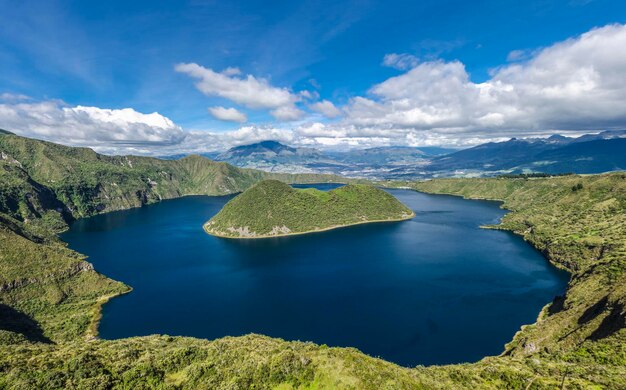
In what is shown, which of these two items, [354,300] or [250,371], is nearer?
[250,371]

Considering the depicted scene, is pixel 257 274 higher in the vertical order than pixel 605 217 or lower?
lower

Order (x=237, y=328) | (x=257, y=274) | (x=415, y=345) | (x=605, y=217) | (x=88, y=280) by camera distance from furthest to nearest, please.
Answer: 1. (x=605, y=217)
2. (x=257, y=274)
3. (x=88, y=280)
4. (x=237, y=328)
5. (x=415, y=345)

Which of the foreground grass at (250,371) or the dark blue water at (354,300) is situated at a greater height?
the foreground grass at (250,371)

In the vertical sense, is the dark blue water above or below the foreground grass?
below

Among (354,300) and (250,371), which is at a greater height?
(250,371)

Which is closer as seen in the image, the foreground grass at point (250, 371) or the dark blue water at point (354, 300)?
the foreground grass at point (250, 371)

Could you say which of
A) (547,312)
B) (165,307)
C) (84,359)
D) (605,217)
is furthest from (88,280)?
(605,217)

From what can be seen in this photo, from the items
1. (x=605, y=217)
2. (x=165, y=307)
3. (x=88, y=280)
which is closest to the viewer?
(x=165, y=307)

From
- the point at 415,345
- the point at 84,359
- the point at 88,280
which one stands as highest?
the point at 84,359

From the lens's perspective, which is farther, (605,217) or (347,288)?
(605,217)

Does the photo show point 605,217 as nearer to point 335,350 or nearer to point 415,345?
point 415,345

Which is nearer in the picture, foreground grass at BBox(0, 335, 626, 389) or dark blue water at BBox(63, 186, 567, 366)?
foreground grass at BBox(0, 335, 626, 389)
